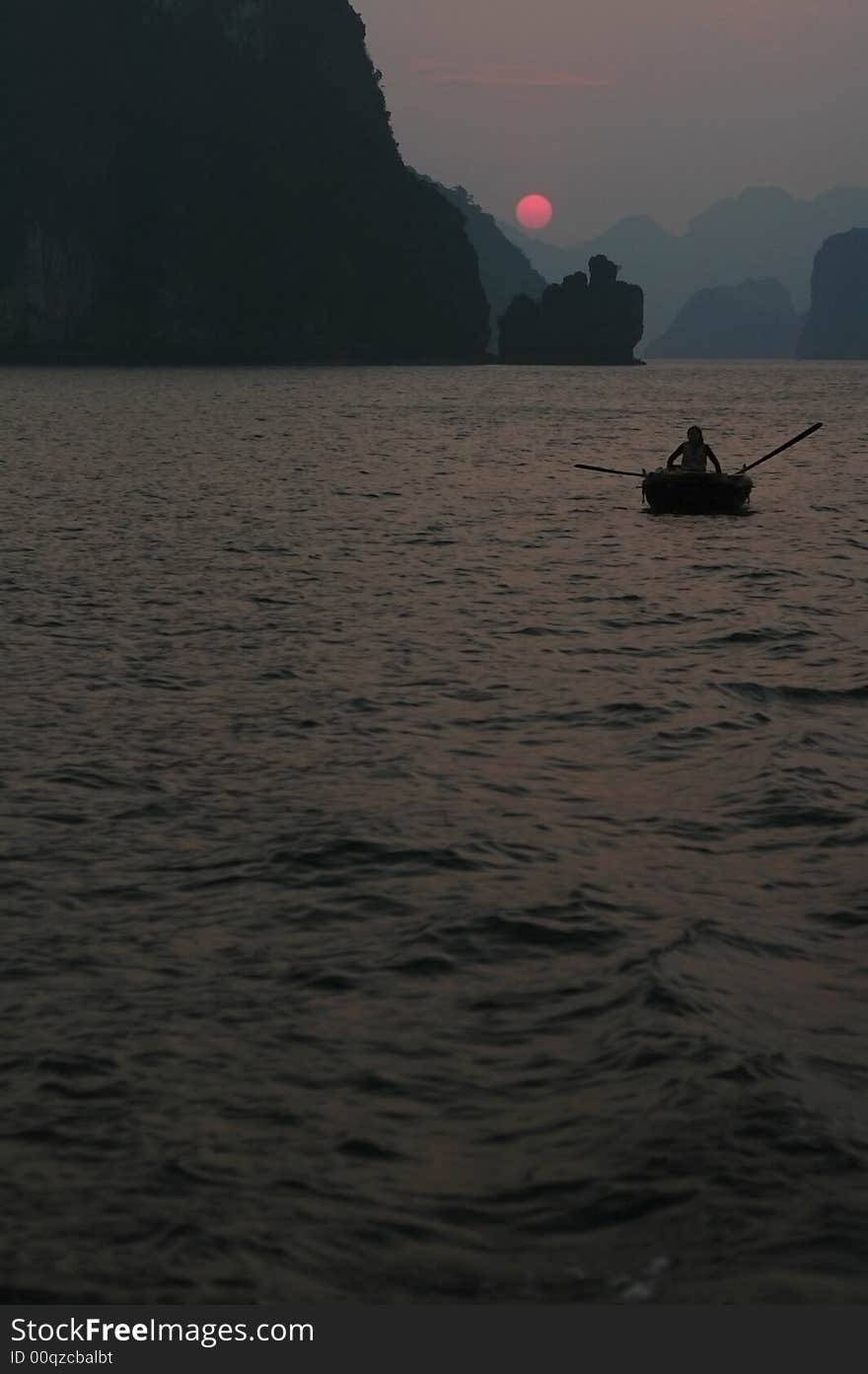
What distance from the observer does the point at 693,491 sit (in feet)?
111

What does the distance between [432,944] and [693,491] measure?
25.4 metres

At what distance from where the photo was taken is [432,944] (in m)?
9.71

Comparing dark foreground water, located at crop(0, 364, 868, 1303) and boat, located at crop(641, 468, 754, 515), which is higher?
boat, located at crop(641, 468, 754, 515)

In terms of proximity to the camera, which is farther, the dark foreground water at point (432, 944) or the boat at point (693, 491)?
the boat at point (693, 491)

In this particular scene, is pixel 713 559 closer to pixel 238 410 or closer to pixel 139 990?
pixel 139 990

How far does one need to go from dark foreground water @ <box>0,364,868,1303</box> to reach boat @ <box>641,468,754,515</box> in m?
9.34

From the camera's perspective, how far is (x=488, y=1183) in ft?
22.8

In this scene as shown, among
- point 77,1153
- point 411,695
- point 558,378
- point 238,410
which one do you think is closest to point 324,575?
point 411,695

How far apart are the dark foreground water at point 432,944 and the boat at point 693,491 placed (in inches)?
368

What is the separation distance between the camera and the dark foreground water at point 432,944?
661 centimetres

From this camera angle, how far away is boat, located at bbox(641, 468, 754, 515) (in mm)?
33312

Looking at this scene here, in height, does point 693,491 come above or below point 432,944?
above

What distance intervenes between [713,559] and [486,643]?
10575 millimetres

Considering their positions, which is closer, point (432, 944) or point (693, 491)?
point (432, 944)
